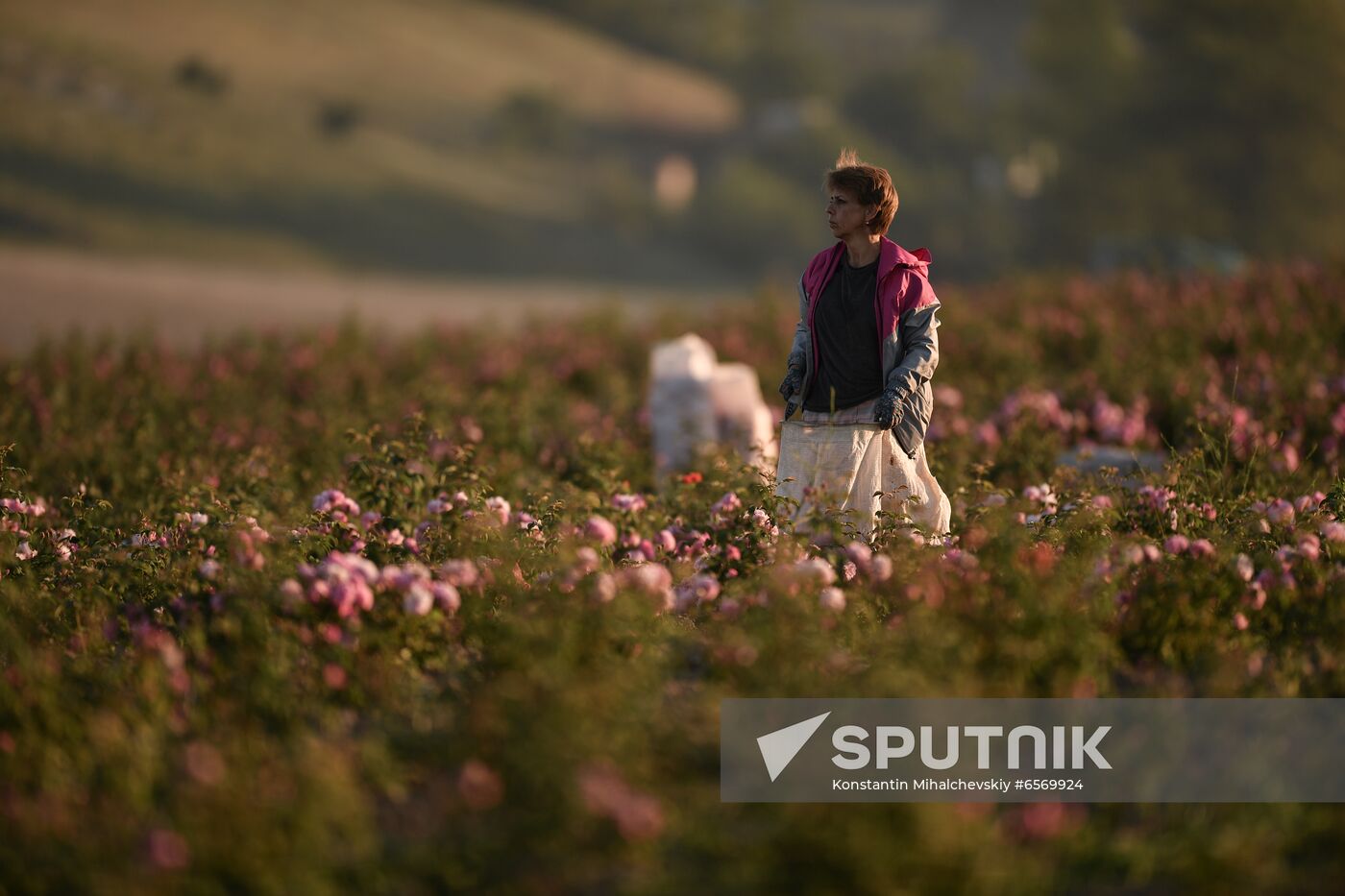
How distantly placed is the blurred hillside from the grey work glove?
11301 mm

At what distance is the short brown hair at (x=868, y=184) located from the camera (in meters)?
4.93

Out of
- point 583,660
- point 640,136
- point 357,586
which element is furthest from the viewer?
point 640,136

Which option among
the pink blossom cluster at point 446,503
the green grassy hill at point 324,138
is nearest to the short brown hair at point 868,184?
the pink blossom cluster at point 446,503

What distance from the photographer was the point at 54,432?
8.30 m

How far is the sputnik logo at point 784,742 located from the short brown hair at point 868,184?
2.21m

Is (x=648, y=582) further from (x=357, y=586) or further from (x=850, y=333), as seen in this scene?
(x=850, y=333)

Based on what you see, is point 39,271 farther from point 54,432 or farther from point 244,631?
point 244,631

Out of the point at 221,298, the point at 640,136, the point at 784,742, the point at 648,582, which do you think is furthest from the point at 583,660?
the point at 640,136

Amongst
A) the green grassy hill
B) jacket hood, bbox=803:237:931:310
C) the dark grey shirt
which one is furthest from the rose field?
the green grassy hill

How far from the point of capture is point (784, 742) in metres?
3.36

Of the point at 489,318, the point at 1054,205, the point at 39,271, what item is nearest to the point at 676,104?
the point at 1054,205

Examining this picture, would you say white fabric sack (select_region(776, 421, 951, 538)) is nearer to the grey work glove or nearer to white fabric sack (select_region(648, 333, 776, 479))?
the grey work glove

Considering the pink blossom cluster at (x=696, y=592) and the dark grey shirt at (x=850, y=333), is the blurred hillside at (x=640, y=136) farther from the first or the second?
the pink blossom cluster at (x=696, y=592)

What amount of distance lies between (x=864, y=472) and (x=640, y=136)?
55.4 metres
